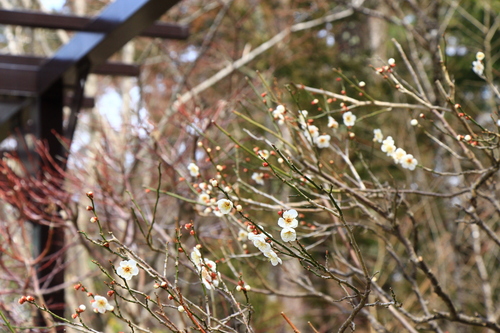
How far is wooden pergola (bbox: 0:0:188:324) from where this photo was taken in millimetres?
2873

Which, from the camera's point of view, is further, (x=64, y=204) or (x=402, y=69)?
(x=402, y=69)

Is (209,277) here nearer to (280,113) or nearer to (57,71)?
(280,113)

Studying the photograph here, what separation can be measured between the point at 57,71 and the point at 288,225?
239 centimetres

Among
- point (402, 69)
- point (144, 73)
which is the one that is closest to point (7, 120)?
point (144, 73)

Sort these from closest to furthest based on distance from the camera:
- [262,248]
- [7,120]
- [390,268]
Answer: [262,248]
[7,120]
[390,268]

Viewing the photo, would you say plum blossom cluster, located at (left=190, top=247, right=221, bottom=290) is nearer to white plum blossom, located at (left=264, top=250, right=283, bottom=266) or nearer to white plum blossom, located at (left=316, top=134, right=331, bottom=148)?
white plum blossom, located at (left=264, top=250, right=283, bottom=266)

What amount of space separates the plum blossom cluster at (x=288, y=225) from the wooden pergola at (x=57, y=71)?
1.69 metres

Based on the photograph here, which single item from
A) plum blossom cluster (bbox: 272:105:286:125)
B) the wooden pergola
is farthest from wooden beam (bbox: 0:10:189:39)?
plum blossom cluster (bbox: 272:105:286:125)

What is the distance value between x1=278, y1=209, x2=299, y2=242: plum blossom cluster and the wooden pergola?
5.54ft

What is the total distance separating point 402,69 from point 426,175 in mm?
1747

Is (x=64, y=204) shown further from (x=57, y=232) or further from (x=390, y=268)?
(x=390, y=268)

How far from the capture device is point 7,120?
12.0ft

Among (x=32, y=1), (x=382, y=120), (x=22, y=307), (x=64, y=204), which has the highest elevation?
(x=32, y=1)

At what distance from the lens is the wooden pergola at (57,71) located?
9.43 feet
